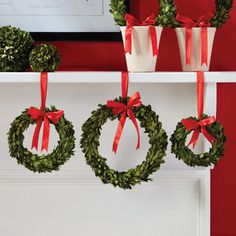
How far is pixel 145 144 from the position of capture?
1579 millimetres

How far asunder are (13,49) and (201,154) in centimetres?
52

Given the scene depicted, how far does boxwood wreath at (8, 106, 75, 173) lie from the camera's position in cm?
146

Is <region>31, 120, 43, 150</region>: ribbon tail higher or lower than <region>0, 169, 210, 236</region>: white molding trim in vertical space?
higher

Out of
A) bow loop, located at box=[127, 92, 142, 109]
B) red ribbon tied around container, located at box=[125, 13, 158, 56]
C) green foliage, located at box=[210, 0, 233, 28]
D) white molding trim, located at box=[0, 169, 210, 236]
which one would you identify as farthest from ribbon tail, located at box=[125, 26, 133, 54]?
white molding trim, located at box=[0, 169, 210, 236]

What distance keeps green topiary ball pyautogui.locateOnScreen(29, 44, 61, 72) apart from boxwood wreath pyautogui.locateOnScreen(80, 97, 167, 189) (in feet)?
0.51

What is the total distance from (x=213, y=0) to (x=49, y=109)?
54cm

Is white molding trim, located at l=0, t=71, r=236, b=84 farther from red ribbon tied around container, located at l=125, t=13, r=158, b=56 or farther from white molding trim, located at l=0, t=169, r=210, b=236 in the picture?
white molding trim, located at l=0, t=169, r=210, b=236

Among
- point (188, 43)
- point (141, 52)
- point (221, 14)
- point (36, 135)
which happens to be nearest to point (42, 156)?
point (36, 135)

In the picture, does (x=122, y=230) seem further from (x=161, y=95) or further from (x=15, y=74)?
(x=15, y=74)

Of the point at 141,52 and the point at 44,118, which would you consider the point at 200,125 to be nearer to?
the point at 141,52

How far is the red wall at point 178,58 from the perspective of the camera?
163 centimetres

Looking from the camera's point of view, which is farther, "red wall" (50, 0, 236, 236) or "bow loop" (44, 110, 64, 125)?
"red wall" (50, 0, 236, 236)

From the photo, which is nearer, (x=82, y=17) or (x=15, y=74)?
(x=15, y=74)

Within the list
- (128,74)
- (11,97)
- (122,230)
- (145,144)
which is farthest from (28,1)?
(122,230)
